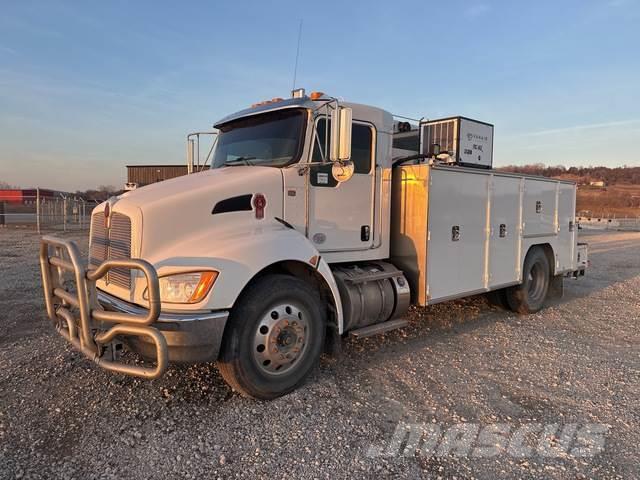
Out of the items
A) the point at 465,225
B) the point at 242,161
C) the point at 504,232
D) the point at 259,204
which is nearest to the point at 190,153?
the point at 242,161

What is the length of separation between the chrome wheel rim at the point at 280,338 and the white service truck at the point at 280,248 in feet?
0.04

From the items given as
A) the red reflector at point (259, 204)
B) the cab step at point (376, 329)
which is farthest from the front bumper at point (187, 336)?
the cab step at point (376, 329)

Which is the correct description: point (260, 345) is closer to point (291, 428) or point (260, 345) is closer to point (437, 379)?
point (291, 428)

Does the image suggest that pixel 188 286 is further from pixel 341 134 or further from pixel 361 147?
pixel 361 147

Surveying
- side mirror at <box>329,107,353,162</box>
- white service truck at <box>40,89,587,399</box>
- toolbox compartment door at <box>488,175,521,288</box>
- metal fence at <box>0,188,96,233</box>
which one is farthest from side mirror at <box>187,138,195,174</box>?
metal fence at <box>0,188,96,233</box>

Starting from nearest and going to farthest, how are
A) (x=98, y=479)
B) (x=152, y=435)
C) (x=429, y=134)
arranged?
(x=98, y=479) → (x=152, y=435) → (x=429, y=134)

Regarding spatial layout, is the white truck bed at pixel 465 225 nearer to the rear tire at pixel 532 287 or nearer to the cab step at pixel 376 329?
the rear tire at pixel 532 287

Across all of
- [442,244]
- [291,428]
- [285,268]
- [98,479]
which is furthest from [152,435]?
[442,244]

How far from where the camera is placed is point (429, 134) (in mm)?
7242

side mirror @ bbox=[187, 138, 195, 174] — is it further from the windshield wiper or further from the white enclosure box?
the white enclosure box

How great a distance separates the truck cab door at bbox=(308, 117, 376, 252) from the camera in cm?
464

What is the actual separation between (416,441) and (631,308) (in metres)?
6.63

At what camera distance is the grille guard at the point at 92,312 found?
310 centimetres

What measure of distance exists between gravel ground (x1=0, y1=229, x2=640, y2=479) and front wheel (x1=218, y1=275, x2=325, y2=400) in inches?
7.7
